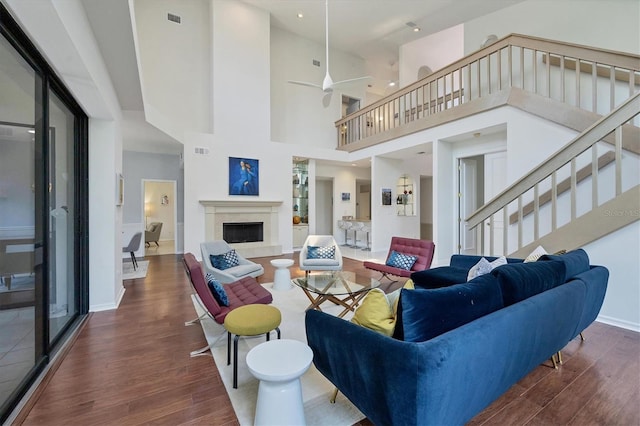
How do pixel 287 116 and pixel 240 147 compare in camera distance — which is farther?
pixel 287 116

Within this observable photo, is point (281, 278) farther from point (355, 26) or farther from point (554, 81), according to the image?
point (355, 26)

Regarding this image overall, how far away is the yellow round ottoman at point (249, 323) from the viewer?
198 cm

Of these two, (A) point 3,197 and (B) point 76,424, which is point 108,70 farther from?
(B) point 76,424

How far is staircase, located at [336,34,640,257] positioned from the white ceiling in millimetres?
2919

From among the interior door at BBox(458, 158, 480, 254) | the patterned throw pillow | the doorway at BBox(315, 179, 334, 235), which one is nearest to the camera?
the patterned throw pillow

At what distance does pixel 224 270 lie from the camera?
153 inches

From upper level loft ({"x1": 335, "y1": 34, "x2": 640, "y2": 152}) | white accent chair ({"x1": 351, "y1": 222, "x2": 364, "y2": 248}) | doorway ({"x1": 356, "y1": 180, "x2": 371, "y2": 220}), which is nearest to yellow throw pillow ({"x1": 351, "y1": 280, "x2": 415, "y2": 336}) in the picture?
upper level loft ({"x1": 335, "y1": 34, "x2": 640, "y2": 152})

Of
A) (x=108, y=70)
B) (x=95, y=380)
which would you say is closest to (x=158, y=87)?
(x=108, y=70)

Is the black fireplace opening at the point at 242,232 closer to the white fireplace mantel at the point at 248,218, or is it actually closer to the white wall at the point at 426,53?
the white fireplace mantel at the point at 248,218

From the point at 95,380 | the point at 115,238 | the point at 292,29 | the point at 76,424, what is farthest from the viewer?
the point at 292,29

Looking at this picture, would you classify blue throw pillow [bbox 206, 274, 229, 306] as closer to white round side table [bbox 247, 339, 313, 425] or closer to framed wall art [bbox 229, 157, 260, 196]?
white round side table [bbox 247, 339, 313, 425]

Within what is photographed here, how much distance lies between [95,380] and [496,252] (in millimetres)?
5761

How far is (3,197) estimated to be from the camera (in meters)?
1.75

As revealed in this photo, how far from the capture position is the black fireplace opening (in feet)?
23.1
